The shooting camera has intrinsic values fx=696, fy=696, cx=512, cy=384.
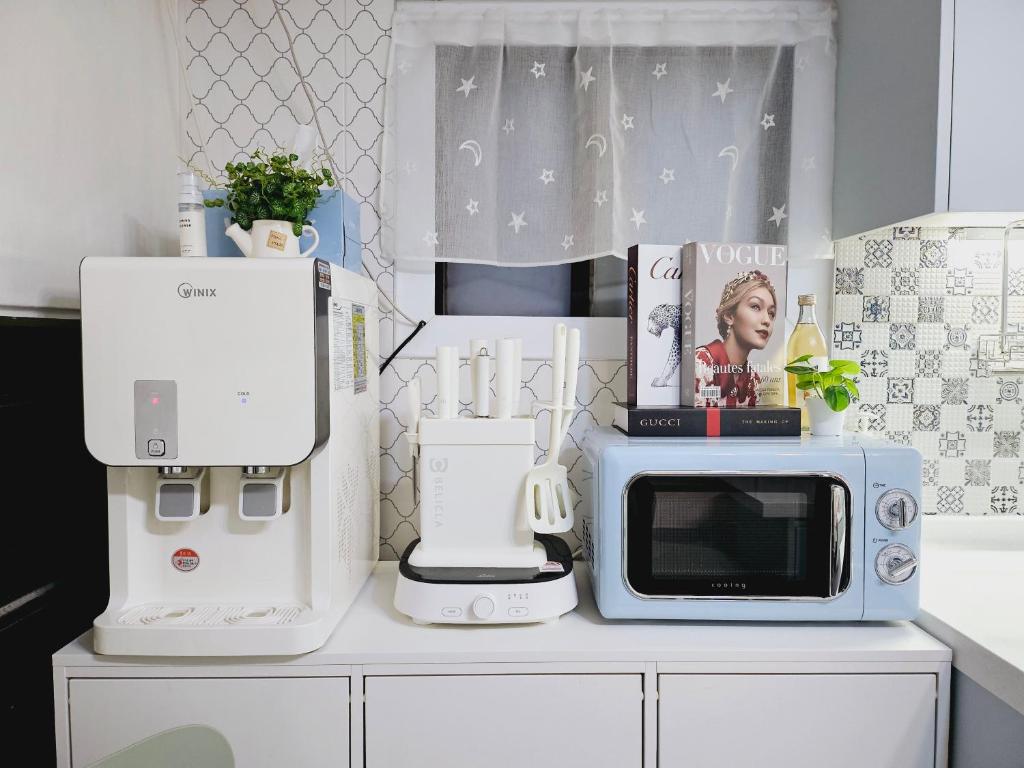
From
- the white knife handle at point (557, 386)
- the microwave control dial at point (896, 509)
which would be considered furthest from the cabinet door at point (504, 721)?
the microwave control dial at point (896, 509)

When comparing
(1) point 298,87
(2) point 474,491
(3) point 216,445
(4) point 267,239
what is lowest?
(2) point 474,491

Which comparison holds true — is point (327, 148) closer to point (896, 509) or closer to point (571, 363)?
point (571, 363)

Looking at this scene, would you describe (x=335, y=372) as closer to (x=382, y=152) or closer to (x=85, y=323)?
(x=85, y=323)

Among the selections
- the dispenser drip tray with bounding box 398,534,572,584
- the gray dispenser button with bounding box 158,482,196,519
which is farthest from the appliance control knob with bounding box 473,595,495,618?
the gray dispenser button with bounding box 158,482,196,519

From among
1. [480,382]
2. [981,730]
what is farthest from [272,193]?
[981,730]

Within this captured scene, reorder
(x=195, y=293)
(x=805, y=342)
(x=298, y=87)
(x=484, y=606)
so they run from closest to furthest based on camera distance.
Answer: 1. (x=195, y=293)
2. (x=484, y=606)
3. (x=805, y=342)
4. (x=298, y=87)

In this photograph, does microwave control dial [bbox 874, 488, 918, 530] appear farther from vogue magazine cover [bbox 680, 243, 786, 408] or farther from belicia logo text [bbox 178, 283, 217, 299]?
belicia logo text [bbox 178, 283, 217, 299]

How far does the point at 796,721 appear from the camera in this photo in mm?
1155

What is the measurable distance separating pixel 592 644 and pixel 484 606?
192mm

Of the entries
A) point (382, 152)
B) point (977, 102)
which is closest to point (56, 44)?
point (382, 152)

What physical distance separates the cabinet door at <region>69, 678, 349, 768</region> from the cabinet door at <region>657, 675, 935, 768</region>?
549 mm

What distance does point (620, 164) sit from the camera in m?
1.60

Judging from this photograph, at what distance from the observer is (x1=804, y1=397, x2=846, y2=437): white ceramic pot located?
135 centimetres

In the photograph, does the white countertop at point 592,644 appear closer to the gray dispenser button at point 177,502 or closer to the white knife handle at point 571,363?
the gray dispenser button at point 177,502
